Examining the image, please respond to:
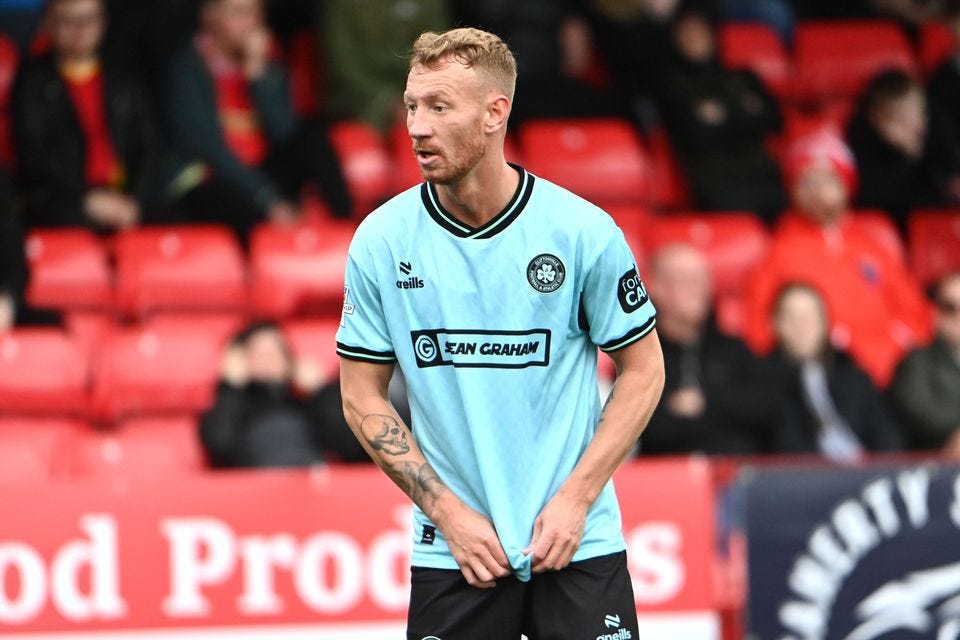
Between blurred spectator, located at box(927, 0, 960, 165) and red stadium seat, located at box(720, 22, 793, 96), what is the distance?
932 millimetres

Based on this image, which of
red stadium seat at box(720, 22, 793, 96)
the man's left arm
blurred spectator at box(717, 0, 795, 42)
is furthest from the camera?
blurred spectator at box(717, 0, 795, 42)

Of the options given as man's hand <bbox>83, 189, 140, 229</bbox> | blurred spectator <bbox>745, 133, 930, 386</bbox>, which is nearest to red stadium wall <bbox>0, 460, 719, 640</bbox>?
blurred spectator <bbox>745, 133, 930, 386</bbox>

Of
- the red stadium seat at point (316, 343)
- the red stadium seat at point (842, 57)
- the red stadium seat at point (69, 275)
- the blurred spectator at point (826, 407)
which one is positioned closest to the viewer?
the blurred spectator at point (826, 407)

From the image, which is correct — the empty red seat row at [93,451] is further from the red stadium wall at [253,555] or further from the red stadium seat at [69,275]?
the red stadium seat at [69,275]

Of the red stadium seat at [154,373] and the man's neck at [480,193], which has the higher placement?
the red stadium seat at [154,373]

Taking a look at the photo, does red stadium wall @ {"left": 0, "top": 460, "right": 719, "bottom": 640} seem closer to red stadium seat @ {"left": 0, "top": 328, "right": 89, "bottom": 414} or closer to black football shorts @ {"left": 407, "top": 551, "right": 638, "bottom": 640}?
red stadium seat @ {"left": 0, "top": 328, "right": 89, "bottom": 414}

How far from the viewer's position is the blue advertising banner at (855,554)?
6.29 m

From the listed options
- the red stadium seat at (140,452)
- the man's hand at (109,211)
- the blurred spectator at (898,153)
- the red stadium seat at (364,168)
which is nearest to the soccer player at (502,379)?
the red stadium seat at (140,452)

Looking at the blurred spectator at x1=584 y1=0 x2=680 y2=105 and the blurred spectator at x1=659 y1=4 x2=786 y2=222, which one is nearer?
the blurred spectator at x1=659 y1=4 x2=786 y2=222

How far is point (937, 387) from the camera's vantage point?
7.75m

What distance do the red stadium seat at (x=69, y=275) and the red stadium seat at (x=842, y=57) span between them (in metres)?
4.75

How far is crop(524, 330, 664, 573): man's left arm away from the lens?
3568 mm

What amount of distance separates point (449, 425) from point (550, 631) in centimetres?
49

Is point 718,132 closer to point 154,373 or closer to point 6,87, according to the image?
point 154,373
